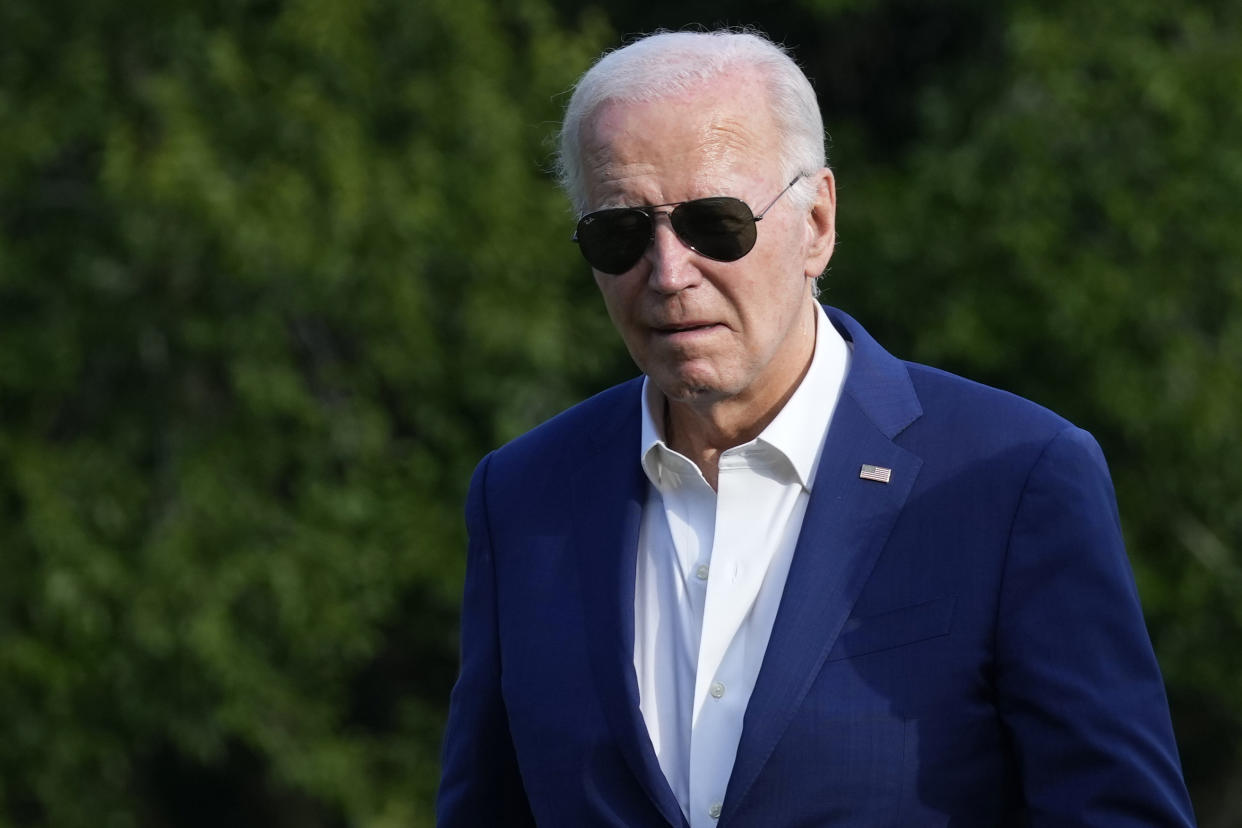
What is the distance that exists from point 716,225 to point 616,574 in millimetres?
431

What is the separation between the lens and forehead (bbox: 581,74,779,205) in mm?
2160

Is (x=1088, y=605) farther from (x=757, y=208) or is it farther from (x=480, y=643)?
(x=480, y=643)

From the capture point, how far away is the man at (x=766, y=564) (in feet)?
6.58

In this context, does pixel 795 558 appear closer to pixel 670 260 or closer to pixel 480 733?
pixel 670 260

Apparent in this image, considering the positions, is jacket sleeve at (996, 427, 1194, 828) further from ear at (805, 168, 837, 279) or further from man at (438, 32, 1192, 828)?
ear at (805, 168, 837, 279)

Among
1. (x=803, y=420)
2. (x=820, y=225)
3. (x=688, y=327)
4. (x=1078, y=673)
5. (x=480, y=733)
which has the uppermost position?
(x=820, y=225)

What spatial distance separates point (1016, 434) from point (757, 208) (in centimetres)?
40

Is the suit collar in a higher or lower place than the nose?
lower

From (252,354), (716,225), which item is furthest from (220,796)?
(716,225)

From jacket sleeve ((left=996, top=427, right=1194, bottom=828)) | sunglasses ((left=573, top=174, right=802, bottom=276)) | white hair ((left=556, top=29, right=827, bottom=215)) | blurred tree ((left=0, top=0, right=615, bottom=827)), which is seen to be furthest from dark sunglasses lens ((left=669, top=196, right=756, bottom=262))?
blurred tree ((left=0, top=0, right=615, bottom=827))

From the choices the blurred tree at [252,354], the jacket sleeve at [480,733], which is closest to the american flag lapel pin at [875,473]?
the jacket sleeve at [480,733]

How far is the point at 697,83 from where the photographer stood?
2195 mm

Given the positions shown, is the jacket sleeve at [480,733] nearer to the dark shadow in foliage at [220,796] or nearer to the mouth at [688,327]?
the mouth at [688,327]

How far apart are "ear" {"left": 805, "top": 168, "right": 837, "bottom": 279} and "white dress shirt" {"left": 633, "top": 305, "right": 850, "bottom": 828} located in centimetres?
A: 7
